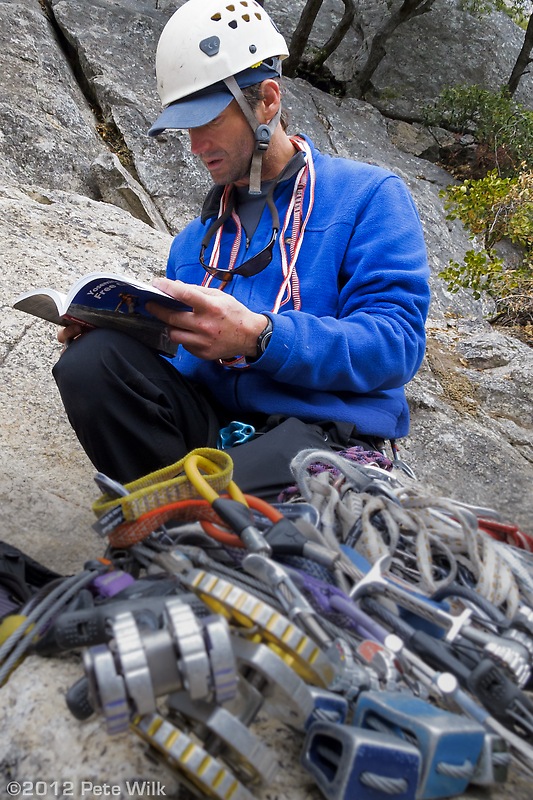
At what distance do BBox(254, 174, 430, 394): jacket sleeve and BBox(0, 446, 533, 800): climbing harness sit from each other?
1.62 feet

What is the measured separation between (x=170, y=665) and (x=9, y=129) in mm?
5622

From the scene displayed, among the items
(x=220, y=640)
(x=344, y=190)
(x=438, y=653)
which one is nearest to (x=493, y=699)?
(x=438, y=653)

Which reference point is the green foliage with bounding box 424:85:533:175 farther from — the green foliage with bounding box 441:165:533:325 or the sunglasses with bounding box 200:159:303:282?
the sunglasses with bounding box 200:159:303:282

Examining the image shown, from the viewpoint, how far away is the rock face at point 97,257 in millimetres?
2303

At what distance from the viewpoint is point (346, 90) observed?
1034 cm

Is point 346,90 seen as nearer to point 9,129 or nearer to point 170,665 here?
point 9,129

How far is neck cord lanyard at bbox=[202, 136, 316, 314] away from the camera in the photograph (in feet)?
7.57

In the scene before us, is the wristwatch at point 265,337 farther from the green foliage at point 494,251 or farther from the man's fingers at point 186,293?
the green foliage at point 494,251

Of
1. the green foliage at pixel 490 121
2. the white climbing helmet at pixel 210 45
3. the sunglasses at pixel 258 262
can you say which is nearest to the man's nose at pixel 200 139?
the white climbing helmet at pixel 210 45

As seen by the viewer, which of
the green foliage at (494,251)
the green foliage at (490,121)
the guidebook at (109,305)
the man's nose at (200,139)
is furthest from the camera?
the green foliage at (490,121)

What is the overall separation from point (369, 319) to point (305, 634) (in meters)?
1.19

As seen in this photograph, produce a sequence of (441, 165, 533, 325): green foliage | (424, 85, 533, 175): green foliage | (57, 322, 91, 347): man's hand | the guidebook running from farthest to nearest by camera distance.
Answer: (424, 85, 533, 175): green foliage
(441, 165, 533, 325): green foliage
(57, 322, 91, 347): man's hand
the guidebook

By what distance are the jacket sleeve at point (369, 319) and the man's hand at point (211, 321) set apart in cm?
7

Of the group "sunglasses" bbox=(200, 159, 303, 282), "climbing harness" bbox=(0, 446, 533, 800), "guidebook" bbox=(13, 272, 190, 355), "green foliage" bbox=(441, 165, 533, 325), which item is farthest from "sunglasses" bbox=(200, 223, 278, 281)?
"green foliage" bbox=(441, 165, 533, 325)
